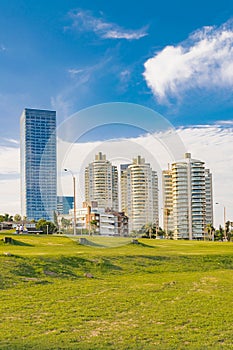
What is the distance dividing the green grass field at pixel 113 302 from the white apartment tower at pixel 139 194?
219 centimetres

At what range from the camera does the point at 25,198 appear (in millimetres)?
154125

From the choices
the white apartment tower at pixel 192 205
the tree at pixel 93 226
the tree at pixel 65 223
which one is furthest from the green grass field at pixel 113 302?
the white apartment tower at pixel 192 205

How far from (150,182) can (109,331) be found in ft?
35.3

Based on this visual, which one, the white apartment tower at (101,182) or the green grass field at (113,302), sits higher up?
the white apartment tower at (101,182)

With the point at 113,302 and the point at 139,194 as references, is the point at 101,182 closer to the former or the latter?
the point at 139,194

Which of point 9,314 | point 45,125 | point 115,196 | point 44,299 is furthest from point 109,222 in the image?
point 45,125

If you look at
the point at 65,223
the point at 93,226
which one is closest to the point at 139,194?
the point at 93,226

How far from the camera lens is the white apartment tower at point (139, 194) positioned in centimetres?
2086

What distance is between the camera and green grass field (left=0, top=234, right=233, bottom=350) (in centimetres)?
1019

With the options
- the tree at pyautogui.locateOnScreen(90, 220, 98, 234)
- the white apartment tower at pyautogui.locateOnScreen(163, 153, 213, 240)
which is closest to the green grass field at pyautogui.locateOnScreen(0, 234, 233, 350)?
the tree at pyautogui.locateOnScreen(90, 220, 98, 234)

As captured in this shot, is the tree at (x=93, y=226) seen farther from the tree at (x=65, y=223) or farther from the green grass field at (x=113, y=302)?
the tree at (x=65, y=223)

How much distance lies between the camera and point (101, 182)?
70.6 feet

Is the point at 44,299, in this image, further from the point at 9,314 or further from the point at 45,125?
the point at 45,125

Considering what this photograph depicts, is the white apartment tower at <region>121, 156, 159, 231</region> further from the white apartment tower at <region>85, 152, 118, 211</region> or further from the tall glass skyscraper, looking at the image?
the tall glass skyscraper
